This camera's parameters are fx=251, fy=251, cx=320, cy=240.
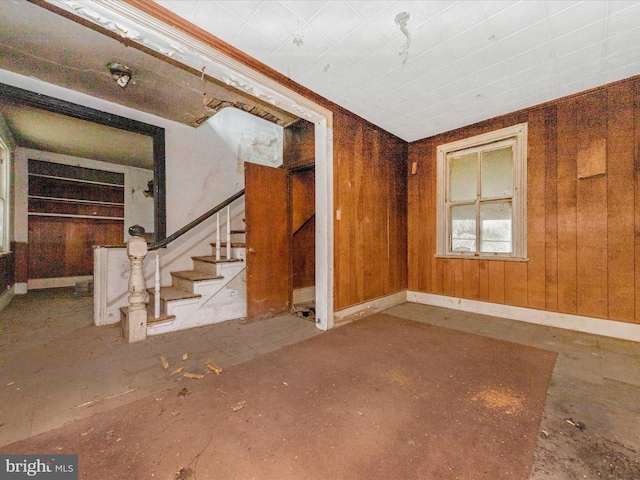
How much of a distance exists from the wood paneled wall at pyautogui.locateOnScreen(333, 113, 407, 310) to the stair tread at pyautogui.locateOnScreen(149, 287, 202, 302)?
67.6 inches

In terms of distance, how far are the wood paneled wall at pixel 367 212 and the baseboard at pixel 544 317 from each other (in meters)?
0.67

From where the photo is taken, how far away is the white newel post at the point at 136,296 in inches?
97.5

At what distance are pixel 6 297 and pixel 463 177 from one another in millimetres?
7262

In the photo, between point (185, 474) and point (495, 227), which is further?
point (495, 227)

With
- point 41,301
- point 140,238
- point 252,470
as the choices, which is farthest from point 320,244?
point 41,301

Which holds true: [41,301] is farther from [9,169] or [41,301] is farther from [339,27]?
[339,27]

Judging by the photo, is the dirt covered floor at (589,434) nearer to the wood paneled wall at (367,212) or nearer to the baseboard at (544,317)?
the baseboard at (544,317)

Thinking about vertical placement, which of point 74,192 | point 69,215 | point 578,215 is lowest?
point 578,215

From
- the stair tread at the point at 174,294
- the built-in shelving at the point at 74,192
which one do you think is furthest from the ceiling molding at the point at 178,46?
the built-in shelving at the point at 74,192

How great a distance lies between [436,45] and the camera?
6.75 ft

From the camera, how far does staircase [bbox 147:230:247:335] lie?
2770 mm

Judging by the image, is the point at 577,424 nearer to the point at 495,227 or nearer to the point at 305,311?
the point at 495,227

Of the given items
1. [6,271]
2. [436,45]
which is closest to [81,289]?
[6,271]

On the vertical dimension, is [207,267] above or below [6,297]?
above
